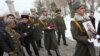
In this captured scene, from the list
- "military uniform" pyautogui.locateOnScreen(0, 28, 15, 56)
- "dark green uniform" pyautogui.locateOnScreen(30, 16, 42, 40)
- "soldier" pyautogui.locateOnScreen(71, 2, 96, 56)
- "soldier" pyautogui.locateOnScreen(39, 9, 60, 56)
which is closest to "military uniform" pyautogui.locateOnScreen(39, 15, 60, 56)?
"soldier" pyautogui.locateOnScreen(39, 9, 60, 56)

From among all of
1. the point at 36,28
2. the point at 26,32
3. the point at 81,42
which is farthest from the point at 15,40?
the point at 36,28

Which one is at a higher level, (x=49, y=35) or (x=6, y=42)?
(x=6, y=42)

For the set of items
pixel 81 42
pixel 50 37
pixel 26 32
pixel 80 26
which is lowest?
pixel 50 37

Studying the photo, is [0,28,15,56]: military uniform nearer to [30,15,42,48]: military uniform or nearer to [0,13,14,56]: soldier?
[0,13,14,56]: soldier

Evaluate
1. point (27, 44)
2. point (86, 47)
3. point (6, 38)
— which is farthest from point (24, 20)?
point (86, 47)

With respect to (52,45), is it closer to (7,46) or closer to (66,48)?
(66,48)

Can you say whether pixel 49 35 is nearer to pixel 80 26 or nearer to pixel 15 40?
pixel 15 40

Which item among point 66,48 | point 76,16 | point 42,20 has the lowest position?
point 66,48

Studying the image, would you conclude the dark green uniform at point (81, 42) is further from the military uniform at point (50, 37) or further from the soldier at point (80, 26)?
the military uniform at point (50, 37)

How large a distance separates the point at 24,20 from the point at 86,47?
329cm

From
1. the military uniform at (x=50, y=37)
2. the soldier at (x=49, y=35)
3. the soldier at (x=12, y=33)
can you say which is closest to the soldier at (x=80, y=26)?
the soldier at (x=12, y=33)

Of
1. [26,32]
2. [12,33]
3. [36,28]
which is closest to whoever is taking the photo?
[12,33]

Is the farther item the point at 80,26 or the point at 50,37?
the point at 50,37

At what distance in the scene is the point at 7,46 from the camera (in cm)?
602
